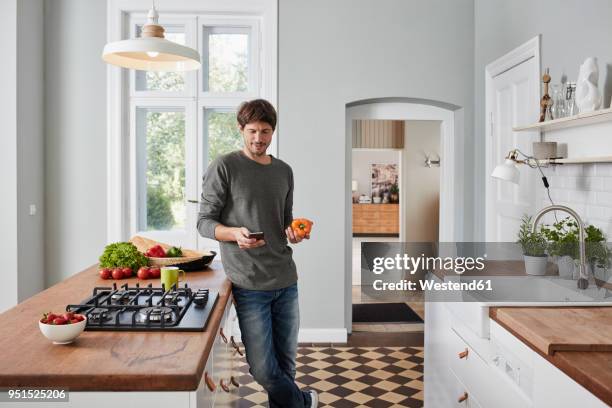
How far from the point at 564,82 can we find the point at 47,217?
420 cm

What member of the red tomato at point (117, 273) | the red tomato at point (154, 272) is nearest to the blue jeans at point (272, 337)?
the red tomato at point (154, 272)

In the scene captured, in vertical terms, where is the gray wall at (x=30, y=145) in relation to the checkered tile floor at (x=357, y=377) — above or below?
above

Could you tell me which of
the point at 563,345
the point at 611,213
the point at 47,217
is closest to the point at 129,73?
the point at 47,217

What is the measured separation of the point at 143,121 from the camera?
514 centimetres

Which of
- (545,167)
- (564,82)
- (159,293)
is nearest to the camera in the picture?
(159,293)

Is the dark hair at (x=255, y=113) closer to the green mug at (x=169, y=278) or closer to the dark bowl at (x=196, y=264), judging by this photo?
the green mug at (x=169, y=278)

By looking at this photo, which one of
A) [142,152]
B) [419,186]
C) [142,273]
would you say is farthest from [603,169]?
[419,186]

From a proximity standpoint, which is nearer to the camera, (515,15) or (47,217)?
(515,15)

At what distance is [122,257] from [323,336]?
2481 mm

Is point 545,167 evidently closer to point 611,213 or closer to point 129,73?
point 611,213

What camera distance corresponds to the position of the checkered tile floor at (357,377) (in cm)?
368

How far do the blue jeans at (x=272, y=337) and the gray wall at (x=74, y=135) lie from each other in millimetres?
2703

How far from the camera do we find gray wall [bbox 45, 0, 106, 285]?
4.98 meters

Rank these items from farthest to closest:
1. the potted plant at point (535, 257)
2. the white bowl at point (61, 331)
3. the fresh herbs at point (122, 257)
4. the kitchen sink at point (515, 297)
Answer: the fresh herbs at point (122, 257), the potted plant at point (535, 257), the kitchen sink at point (515, 297), the white bowl at point (61, 331)
